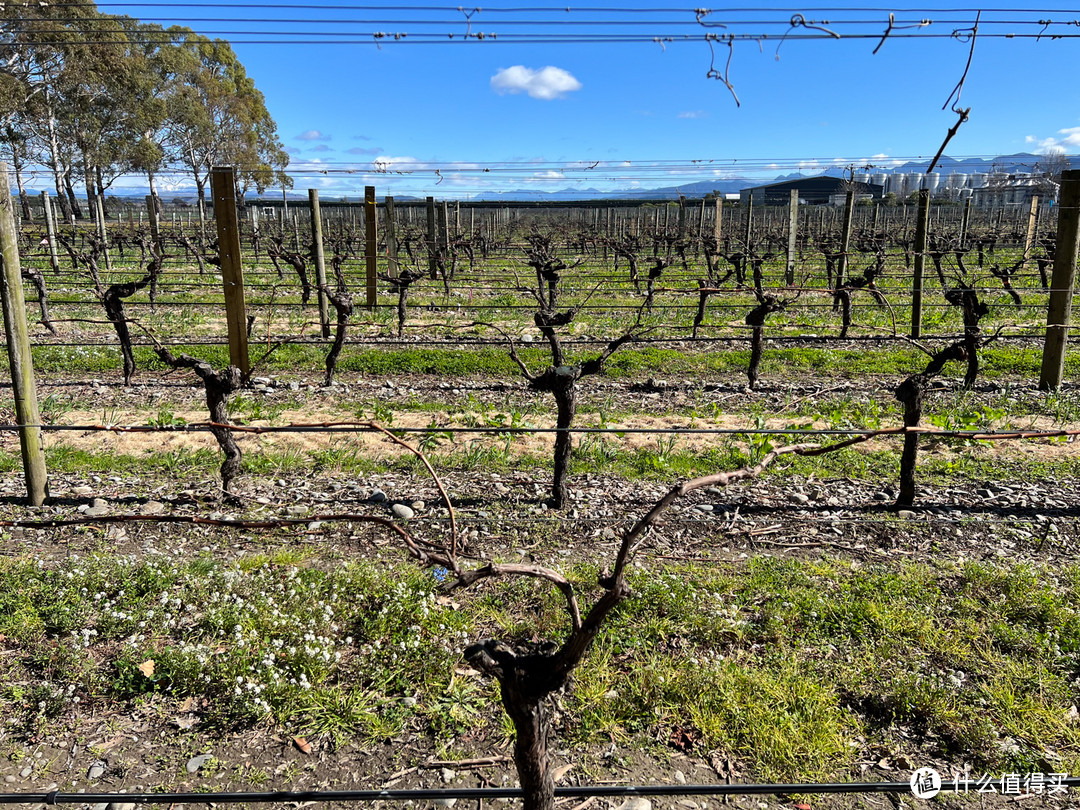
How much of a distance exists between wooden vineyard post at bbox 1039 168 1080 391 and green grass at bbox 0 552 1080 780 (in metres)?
4.45

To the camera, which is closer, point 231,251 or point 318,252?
point 231,251

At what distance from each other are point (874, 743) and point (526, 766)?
6.18 feet

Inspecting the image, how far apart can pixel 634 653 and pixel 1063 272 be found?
22.1 feet

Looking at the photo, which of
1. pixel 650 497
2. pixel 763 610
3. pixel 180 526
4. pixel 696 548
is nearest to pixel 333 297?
pixel 180 526

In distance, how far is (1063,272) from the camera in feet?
24.9

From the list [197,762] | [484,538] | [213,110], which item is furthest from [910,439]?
[213,110]

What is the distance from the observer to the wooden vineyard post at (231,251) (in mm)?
7195

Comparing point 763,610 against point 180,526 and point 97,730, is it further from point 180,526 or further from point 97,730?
point 180,526

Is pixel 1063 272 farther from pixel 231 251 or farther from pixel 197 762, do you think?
pixel 197 762

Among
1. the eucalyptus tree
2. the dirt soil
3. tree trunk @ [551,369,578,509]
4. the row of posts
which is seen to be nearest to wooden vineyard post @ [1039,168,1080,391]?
the row of posts

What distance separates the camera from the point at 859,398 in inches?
340

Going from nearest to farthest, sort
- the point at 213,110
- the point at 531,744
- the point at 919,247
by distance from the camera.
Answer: the point at 531,744 → the point at 919,247 → the point at 213,110

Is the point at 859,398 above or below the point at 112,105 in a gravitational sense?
below

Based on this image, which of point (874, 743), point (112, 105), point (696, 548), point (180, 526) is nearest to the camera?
point (874, 743)
